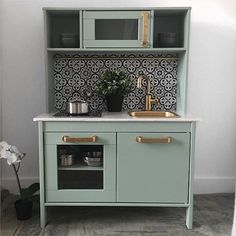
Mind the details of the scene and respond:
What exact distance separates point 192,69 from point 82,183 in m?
1.31

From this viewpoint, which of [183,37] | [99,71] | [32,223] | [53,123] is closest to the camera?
[53,123]

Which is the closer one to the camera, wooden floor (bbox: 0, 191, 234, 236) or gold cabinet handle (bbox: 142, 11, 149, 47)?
wooden floor (bbox: 0, 191, 234, 236)

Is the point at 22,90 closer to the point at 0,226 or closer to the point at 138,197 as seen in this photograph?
the point at 0,226

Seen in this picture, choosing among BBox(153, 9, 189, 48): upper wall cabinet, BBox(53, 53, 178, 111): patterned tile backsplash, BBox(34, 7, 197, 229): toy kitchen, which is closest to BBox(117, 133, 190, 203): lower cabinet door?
BBox(34, 7, 197, 229): toy kitchen

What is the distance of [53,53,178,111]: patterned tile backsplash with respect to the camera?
96.6 inches

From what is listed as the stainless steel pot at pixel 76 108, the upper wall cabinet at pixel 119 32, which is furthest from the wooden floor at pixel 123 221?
the upper wall cabinet at pixel 119 32

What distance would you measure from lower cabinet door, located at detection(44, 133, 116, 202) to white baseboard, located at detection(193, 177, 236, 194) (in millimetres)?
972

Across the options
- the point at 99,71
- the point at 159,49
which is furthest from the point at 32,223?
the point at 159,49

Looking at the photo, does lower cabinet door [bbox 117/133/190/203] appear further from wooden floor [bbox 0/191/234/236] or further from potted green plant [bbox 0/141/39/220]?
potted green plant [bbox 0/141/39/220]

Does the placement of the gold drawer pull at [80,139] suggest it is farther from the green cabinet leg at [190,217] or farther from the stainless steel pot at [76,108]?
the green cabinet leg at [190,217]

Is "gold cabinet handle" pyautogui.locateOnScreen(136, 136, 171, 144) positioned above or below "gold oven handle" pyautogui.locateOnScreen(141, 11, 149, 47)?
below

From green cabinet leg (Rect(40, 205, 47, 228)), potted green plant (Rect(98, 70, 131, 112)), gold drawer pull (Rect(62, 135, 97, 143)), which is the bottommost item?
green cabinet leg (Rect(40, 205, 47, 228))

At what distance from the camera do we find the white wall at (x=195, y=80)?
2459mm

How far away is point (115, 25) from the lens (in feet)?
7.21
